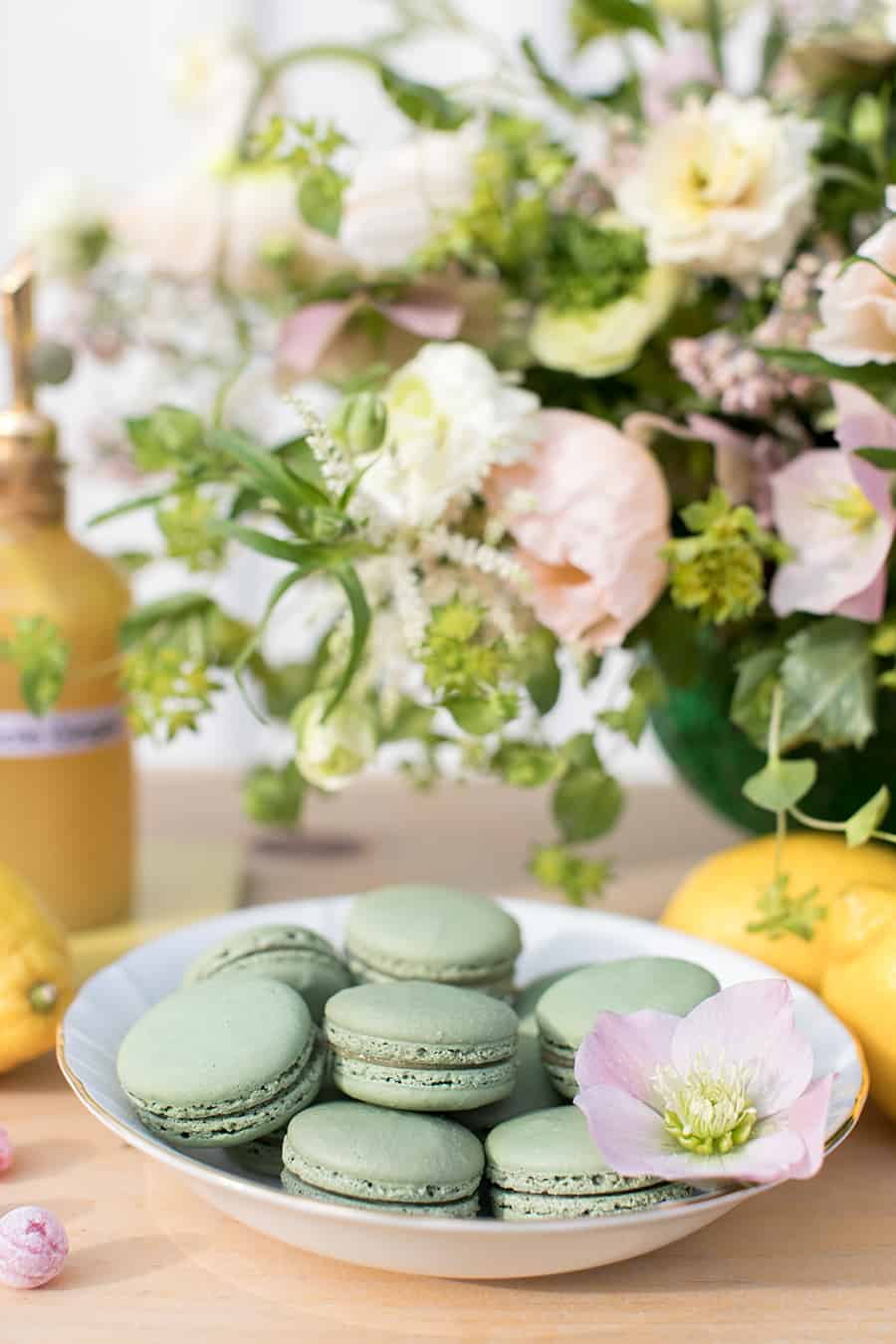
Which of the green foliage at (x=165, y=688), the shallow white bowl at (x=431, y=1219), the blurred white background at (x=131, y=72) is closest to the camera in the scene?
the shallow white bowl at (x=431, y=1219)

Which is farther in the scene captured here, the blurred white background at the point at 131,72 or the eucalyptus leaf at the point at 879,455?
the blurred white background at the point at 131,72

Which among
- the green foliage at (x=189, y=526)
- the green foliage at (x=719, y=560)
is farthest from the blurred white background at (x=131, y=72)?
the green foliage at (x=719, y=560)

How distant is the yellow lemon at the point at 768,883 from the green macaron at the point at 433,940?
4.0 inches

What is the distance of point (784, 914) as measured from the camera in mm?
468

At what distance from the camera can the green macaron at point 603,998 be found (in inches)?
16.0

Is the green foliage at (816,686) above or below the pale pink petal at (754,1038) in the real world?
above

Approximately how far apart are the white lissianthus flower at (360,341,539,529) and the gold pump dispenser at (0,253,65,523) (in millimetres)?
192

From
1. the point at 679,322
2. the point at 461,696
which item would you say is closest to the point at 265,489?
the point at 461,696

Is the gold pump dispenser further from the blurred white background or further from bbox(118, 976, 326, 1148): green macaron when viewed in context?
the blurred white background

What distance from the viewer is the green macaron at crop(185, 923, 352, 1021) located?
0.44m

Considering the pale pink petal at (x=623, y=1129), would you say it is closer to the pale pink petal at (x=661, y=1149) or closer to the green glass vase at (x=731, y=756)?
the pale pink petal at (x=661, y=1149)

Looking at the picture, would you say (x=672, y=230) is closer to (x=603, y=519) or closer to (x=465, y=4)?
(x=603, y=519)

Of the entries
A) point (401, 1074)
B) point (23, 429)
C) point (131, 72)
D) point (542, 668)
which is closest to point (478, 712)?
point (542, 668)

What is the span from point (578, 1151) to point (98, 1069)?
6.0 inches
